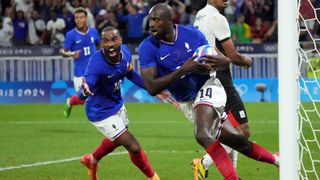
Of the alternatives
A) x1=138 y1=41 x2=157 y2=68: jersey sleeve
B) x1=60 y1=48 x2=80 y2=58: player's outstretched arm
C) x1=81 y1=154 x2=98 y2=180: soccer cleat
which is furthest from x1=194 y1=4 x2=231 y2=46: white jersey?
x1=60 y1=48 x2=80 y2=58: player's outstretched arm

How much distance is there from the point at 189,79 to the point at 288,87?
224cm

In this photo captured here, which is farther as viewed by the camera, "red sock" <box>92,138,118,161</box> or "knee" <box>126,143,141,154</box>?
"red sock" <box>92,138,118,161</box>

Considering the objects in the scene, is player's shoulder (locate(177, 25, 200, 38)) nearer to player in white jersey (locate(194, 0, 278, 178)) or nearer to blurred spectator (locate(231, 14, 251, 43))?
player in white jersey (locate(194, 0, 278, 178))

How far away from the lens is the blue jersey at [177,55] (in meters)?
8.52

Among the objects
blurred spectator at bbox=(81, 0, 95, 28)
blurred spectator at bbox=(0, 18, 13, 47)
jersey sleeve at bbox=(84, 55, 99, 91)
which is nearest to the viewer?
jersey sleeve at bbox=(84, 55, 99, 91)

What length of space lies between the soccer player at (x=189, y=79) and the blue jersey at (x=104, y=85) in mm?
1305

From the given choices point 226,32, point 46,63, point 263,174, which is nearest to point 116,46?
point 226,32

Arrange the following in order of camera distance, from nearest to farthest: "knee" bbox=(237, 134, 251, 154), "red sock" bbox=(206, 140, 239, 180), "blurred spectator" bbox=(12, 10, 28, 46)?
1. "red sock" bbox=(206, 140, 239, 180)
2. "knee" bbox=(237, 134, 251, 154)
3. "blurred spectator" bbox=(12, 10, 28, 46)

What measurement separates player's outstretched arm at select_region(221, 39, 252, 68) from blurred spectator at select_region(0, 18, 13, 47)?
17382 mm

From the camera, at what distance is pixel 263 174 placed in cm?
1045

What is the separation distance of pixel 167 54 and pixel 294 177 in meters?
2.51

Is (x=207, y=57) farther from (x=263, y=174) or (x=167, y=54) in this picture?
(x=263, y=174)

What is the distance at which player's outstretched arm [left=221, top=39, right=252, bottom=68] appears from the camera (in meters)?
8.99

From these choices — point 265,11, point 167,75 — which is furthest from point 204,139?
point 265,11
